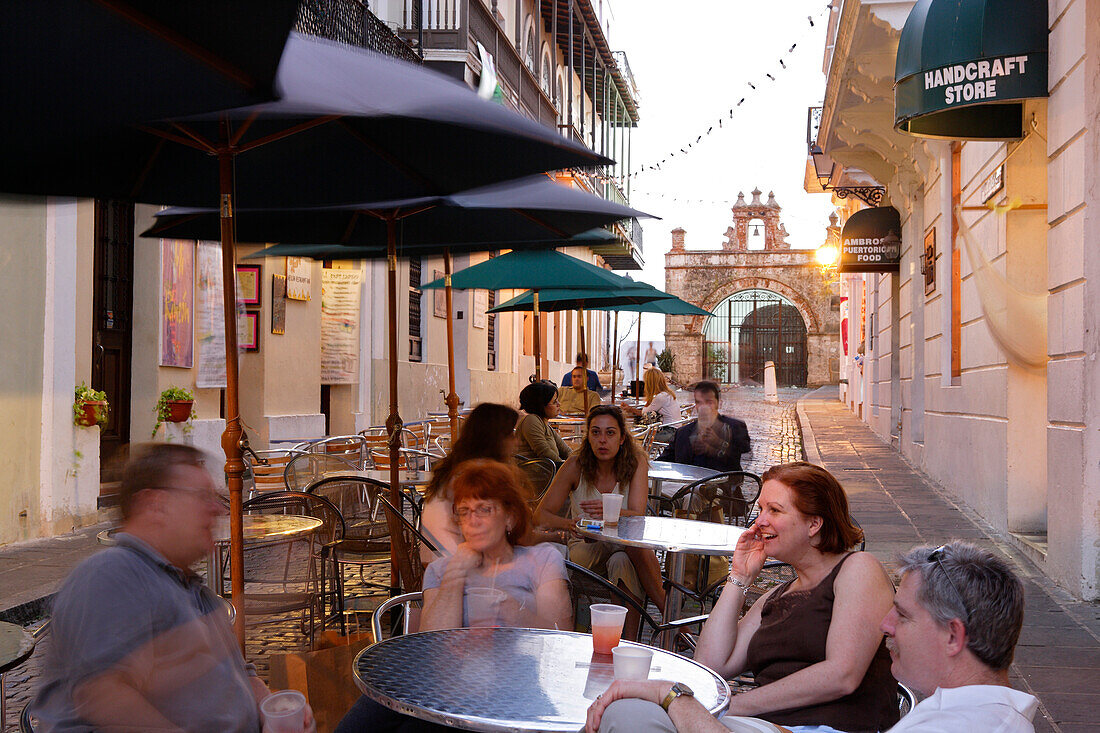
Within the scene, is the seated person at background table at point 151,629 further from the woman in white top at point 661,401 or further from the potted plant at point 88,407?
the woman in white top at point 661,401

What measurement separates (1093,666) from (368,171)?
377 cm

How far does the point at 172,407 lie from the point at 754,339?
134 ft

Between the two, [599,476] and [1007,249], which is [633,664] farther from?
[1007,249]

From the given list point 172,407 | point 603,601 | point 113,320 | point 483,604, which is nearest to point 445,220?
point 603,601

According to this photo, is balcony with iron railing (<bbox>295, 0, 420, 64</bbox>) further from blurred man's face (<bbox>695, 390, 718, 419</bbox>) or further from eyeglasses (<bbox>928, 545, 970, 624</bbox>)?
eyeglasses (<bbox>928, 545, 970, 624</bbox>)

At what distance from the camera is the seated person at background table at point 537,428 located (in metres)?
7.35

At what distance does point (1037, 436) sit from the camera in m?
7.81

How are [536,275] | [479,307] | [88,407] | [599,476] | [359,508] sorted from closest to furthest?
[599,476] → [359,508] → [88,407] → [536,275] → [479,307]

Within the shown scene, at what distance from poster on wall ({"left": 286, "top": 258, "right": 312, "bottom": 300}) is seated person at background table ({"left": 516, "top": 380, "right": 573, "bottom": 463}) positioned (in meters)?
5.30

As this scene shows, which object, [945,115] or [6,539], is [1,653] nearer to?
[6,539]

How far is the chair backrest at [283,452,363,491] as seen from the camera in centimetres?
622

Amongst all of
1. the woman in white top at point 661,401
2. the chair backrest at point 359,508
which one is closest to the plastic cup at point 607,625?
the chair backrest at point 359,508

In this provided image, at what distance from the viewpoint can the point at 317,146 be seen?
4172 millimetres

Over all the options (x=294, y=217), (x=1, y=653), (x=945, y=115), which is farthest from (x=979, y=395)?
(x=1, y=653)
